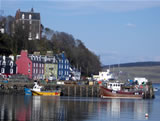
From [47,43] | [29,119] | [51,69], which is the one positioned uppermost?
[47,43]

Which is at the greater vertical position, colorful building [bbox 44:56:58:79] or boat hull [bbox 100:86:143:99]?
colorful building [bbox 44:56:58:79]

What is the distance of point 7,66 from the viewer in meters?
104

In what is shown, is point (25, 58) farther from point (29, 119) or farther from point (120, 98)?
point (29, 119)

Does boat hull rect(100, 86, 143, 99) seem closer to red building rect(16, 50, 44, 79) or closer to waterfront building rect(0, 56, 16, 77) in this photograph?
red building rect(16, 50, 44, 79)

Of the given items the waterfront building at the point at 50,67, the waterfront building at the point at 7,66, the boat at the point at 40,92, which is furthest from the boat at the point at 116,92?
the waterfront building at the point at 7,66

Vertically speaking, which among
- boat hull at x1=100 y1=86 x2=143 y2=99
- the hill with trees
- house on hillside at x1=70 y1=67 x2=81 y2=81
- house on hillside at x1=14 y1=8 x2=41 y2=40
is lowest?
boat hull at x1=100 y1=86 x2=143 y2=99

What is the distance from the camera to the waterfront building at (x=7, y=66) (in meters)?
103

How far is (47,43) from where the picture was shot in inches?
5463

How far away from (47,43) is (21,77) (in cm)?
4097

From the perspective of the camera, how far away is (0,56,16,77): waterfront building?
102706 millimetres

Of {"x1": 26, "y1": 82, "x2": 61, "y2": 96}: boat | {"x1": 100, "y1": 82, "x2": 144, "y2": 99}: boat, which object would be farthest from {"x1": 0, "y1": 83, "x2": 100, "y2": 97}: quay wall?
{"x1": 100, "y1": 82, "x2": 144, "y2": 99}: boat

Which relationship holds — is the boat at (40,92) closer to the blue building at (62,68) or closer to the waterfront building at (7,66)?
the waterfront building at (7,66)

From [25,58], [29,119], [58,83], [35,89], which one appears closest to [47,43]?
[25,58]

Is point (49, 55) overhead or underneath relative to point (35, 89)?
overhead
